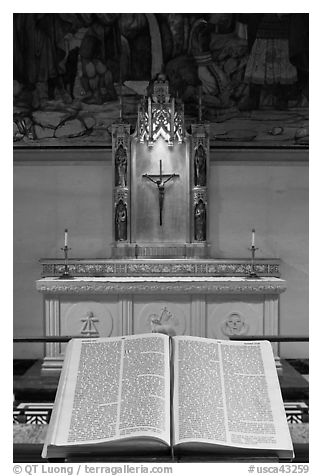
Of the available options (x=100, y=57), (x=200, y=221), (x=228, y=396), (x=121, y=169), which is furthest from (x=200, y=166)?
(x=228, y=396)

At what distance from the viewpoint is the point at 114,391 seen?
2.15 m

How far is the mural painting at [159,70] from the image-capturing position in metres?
7.61

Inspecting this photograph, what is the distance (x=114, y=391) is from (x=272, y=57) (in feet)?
22.0

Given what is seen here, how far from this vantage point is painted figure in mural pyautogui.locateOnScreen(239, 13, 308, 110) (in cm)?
759

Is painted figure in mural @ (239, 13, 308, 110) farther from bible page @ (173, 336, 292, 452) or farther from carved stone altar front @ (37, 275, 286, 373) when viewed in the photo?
bible page @ (173, 336, 292, 452)

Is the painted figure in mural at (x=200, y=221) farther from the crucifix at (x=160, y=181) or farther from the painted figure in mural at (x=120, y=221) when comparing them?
the painted figure in mural at (x=120, y=221)

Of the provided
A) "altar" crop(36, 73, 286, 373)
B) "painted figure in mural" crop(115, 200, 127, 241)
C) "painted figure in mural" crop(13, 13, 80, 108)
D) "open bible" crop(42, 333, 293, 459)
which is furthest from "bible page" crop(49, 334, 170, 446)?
"painted figure in mural" crop(13, 13, 80, 108)

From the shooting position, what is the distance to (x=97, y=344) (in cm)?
237

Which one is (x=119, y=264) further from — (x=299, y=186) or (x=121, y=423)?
(x=121, y=423)

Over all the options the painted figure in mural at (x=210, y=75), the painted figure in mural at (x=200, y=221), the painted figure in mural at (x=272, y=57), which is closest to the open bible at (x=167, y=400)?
the painted figure in mural at (x=200, y=221)

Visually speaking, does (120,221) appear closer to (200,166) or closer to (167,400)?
(200,166)

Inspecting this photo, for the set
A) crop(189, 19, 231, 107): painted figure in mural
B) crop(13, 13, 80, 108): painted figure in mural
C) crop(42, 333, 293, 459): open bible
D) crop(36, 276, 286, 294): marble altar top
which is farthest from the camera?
crop(189, 19, 231, 107): painted figure in mural

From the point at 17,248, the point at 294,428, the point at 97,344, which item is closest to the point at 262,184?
the point at 17,248

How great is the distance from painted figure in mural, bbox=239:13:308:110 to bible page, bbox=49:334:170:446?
6.15 meters
